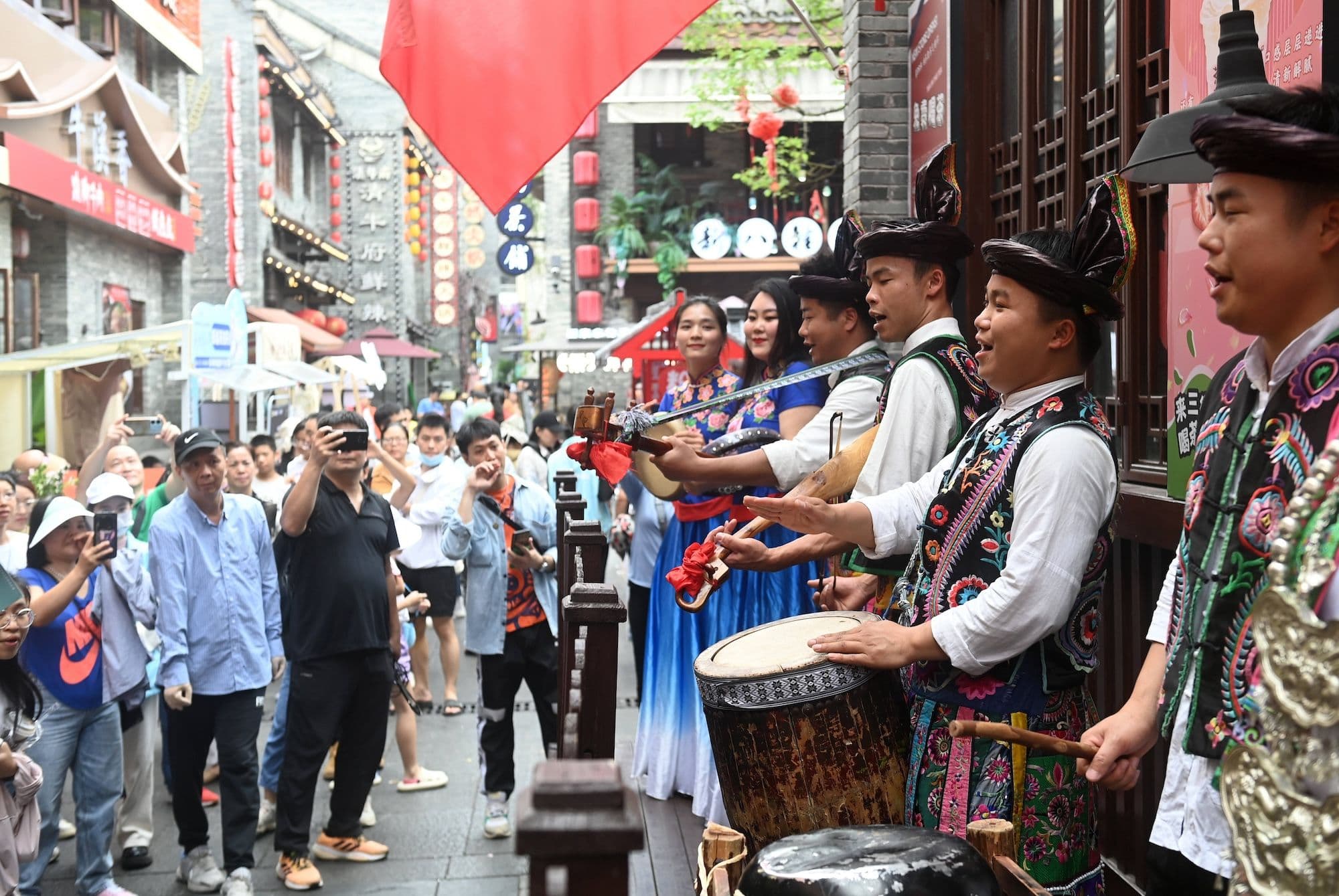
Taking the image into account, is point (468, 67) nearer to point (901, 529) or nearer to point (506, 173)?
point (506, 173)

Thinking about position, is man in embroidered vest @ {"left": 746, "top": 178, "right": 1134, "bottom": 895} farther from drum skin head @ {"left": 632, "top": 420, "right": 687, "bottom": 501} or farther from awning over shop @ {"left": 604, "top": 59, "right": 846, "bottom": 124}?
awning over shop @ {"left": 604, "top": 59, "right": 846, "bottom": 124}

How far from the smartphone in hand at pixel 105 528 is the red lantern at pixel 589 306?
21.1 metres

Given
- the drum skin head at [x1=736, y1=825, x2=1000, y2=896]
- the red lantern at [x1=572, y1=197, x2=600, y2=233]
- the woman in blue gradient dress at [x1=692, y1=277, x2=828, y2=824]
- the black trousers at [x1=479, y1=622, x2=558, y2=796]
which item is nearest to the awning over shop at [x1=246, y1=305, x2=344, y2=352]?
the red lantern at [x1=572, y1=197, x2=600, y2=233]

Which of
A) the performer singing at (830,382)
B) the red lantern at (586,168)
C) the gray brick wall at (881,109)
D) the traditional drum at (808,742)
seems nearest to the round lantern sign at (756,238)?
the red lantern at (586,168)

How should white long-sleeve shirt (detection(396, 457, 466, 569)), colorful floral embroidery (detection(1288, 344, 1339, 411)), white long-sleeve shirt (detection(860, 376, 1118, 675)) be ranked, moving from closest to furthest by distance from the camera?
colorful floral embroidery (detection(1288, 344, 1339, 411)) < white long-sleeve shirt (detection(860, 376, 1118, 675)) < white long-sleeve shirt (detection(396, 457, 466, 569))

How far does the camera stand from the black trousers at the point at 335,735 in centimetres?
598

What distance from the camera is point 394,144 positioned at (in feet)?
126

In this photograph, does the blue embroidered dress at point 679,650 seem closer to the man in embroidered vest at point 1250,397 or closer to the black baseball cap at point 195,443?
the black baseball cap at point 195,443

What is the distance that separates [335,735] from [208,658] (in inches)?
28.2

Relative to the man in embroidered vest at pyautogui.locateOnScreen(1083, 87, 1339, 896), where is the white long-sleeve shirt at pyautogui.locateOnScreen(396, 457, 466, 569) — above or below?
below

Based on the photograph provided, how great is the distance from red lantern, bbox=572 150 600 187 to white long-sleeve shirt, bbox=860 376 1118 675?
23.6 m

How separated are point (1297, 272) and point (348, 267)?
39621 millimetres

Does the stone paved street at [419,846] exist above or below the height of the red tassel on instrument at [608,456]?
below

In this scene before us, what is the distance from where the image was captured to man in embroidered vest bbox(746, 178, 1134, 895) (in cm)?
257
